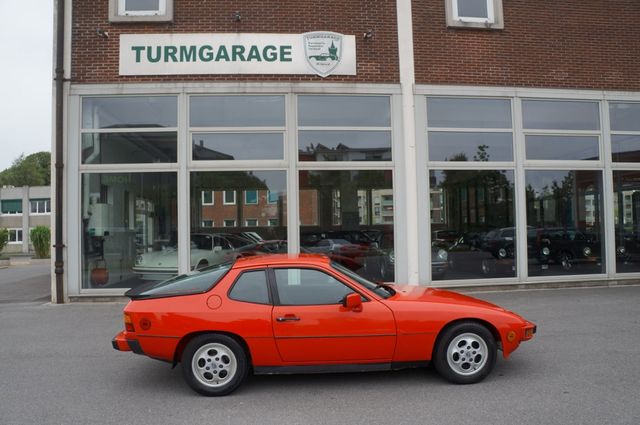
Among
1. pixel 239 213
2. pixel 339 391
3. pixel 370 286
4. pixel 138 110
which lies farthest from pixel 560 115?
pixel 138 110

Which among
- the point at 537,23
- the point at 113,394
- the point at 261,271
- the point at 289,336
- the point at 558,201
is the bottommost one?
the point at 113,394

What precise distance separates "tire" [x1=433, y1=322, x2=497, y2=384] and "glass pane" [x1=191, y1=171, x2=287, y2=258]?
5491 millimetres

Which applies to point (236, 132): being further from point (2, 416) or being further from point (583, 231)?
point (583, 231)

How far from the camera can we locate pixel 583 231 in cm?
1087

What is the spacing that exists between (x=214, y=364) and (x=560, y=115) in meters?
9.48

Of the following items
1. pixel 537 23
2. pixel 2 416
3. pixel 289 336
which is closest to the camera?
pixel 2 416

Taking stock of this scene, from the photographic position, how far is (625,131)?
36.3 feet

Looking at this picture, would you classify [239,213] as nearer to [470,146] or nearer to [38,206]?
[470,146]

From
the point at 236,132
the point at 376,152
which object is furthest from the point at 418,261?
the point at 236,132

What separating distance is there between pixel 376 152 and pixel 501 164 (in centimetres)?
272

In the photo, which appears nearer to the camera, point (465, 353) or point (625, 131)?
point (465, 353)

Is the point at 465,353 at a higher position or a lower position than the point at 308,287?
lower

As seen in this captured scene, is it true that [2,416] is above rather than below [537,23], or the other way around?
below

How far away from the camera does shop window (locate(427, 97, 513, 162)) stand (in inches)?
405
